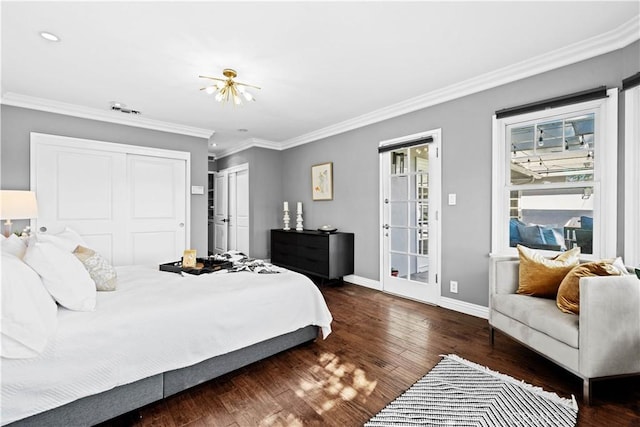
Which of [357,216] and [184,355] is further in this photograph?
[357,216]

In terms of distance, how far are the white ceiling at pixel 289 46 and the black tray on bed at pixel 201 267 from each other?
Answer: 1843 millimetres

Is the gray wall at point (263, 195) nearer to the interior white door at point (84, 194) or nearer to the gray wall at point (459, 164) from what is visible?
the gray wall at point (459, 164)

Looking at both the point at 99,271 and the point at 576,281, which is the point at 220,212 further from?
the point at 576,281

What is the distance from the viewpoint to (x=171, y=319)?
177 centimetres

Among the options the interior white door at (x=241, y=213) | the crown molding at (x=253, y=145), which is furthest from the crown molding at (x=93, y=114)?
the interior white door at (x=241, y=213)

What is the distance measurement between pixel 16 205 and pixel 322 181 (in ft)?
12.2

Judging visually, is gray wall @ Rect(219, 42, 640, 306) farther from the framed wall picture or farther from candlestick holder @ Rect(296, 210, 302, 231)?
candlestick holder @ Rect(296, 210, 302, 231)

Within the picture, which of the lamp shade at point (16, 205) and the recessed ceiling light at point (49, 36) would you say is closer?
the recessed ceiling light at point (49, 36)

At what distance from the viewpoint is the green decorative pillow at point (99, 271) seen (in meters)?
2.04

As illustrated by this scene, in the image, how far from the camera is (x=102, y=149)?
4.11 metres

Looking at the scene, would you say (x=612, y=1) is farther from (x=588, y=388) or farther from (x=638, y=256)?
(x=588, y=388)

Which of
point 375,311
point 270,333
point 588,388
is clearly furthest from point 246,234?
point 588,388

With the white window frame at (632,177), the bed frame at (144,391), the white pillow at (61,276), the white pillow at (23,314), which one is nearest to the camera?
the white pillow at (23,314)

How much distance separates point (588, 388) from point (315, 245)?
3.30 m
